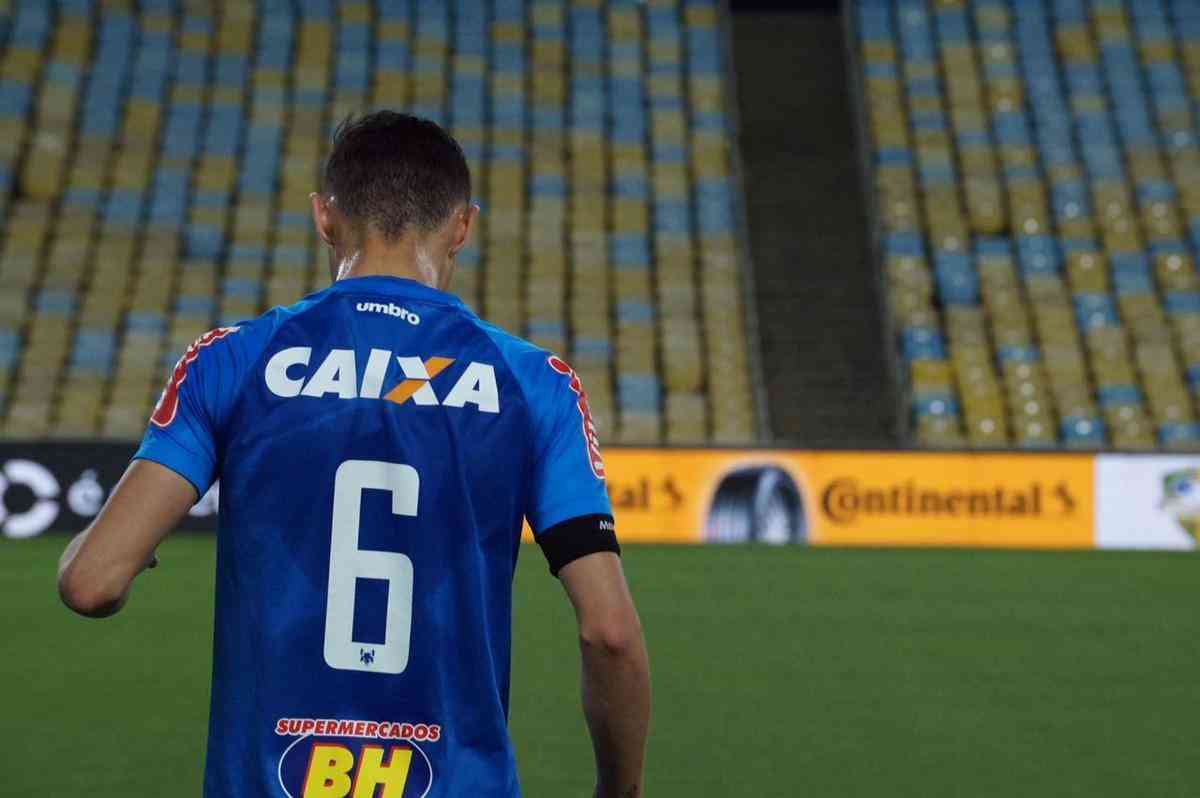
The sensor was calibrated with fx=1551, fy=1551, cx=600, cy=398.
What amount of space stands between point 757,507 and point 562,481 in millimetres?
11960

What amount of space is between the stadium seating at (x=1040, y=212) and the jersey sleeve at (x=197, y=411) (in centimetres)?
1455

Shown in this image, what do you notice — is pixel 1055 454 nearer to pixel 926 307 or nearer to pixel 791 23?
pixel 926 307

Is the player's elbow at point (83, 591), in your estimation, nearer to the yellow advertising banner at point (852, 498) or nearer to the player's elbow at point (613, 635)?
the player's elbow at point (613, 635)

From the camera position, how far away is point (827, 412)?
17781 millimetres

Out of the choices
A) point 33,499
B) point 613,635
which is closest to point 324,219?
point 613,635

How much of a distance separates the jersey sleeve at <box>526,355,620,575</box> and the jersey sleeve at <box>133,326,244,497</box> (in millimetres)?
389

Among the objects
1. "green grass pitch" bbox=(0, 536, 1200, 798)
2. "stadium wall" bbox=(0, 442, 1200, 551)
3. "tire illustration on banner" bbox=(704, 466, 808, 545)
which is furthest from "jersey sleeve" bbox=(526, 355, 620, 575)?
"tire illustration on banner" bbox=(704, 466, 808, 545)

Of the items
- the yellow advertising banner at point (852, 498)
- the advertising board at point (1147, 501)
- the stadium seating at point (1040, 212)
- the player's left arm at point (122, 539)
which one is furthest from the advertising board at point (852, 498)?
the player's left arm at point (122, 539)

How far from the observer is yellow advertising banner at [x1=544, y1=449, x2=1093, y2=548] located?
13.8 metres

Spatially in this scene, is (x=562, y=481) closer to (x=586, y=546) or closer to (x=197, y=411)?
(x=586, y=546)

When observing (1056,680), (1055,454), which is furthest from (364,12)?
(1056,680)

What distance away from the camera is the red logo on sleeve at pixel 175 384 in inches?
76.7

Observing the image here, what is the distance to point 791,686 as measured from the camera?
7020mm

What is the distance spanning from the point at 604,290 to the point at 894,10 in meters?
6.82
